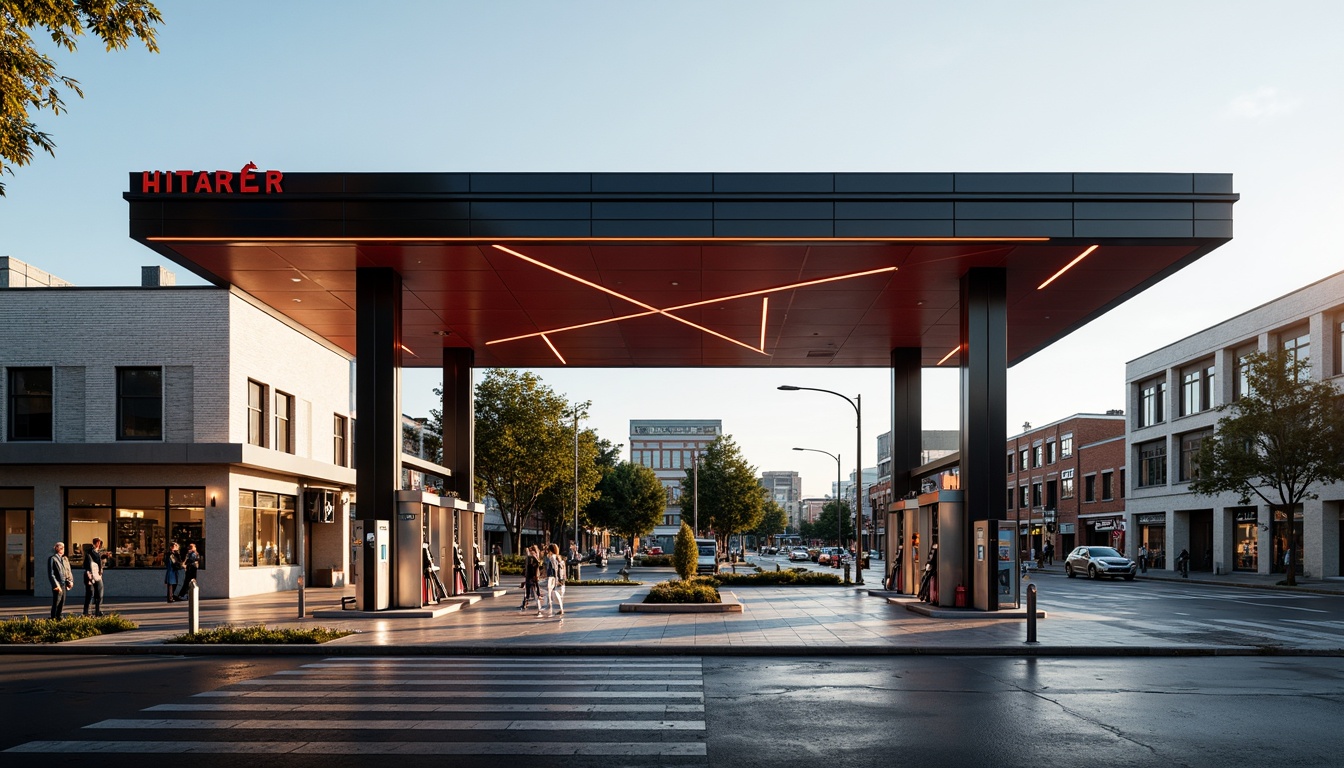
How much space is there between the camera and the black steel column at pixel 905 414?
3145 centimetres

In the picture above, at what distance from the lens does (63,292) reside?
30.1 m

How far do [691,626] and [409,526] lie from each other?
7037 mm

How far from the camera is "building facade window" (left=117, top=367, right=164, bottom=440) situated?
3003cm

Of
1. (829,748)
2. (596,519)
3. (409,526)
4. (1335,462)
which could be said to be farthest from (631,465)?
(829,748)

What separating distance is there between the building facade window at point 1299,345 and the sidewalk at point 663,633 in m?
26.8

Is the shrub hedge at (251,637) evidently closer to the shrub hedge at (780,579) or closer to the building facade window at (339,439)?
Answer: the shrub hedge at (780,579)

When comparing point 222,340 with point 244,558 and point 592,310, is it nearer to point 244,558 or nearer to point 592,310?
point 244,558

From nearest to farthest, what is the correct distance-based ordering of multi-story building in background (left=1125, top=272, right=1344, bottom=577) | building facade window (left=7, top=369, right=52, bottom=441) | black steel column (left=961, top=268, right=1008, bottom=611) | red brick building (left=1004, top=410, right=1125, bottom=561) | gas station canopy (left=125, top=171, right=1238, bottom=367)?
gas station canopy (left=125, top=171, right=1238, bottom=367), black steel column (left=961, top=268, right=1008, bottom=611), building facade window (left=7, top=369, right=52, bottom=441), multi-story building in background (left=1125, top=272, right=1344, bottom=577), red brick building (left=1004, top=410, right=1125, bottom=561)

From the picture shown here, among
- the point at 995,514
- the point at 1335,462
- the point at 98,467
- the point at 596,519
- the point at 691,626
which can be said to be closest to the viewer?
the point at 691,626

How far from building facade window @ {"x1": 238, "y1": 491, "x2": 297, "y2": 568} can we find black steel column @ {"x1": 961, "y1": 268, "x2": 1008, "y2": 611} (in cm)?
2086

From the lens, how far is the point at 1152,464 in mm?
61094

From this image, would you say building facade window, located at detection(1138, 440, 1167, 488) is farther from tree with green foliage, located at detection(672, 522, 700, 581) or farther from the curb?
the curb

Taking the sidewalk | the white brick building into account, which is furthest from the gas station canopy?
the sidewalk

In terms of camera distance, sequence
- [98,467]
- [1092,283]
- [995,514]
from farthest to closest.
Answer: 1. [98,467]
2. [1092,283]
3. [995,514]
